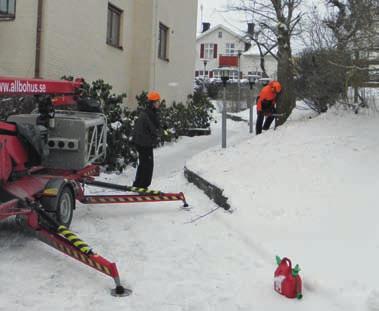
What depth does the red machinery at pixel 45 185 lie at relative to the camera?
4922mm

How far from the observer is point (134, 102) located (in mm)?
15977

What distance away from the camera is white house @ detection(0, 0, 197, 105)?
10188mm

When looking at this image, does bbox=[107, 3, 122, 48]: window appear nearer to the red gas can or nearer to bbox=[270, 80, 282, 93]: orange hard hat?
bbox=[270, 80, 282, 93]: orange hard hat

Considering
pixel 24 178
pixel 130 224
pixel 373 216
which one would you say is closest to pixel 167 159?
pixel 130 224

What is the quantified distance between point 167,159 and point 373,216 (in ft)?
25.1

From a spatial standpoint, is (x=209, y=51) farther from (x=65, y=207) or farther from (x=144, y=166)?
(x=65, y=207)

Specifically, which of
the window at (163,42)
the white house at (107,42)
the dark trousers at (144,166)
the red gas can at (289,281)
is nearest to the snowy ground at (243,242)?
the red gas can at (289,281)

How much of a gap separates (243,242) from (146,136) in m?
3.28

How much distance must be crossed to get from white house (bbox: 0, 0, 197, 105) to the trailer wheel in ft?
15.3

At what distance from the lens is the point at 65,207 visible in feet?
20.4

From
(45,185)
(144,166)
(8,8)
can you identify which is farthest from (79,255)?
(8,8)

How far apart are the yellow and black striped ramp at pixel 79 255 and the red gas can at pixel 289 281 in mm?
1367

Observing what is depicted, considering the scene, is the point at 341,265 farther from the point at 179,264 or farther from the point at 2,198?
the point at 2,198

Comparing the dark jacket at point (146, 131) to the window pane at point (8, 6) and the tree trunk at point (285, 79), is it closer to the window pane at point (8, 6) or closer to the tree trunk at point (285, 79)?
the window pane at point (8, 6)
